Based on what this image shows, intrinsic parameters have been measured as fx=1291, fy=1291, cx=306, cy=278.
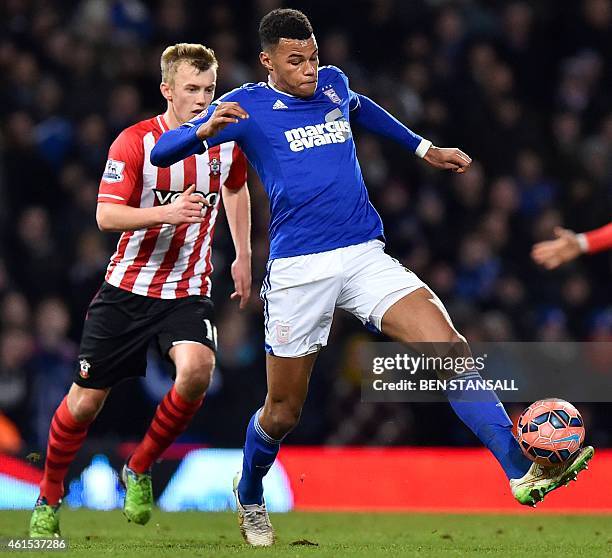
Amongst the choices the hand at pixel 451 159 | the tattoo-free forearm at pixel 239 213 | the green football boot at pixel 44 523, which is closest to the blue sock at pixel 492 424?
the hand at pixel 451 159

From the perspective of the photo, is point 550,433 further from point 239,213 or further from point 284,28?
point 239,213

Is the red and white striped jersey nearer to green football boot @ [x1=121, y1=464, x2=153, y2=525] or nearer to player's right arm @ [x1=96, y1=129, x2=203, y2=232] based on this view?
player's right arm @ [x1=96, y1=129, x2=203, y2=232]

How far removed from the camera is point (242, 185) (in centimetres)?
667

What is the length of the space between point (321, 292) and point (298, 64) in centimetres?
101

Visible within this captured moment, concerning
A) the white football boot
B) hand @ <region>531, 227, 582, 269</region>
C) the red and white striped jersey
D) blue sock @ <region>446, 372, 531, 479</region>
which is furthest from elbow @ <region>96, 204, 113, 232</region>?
hand @ <region>531, 227, 582, 269</region>

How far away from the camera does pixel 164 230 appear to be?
6.41m

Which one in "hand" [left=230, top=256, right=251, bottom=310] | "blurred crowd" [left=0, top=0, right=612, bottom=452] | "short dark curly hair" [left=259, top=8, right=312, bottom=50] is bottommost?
"blurred crowd" [left=0, top=0, right=612, bottom=452]

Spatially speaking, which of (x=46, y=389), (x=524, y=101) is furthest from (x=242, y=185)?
(x=524, y=101)

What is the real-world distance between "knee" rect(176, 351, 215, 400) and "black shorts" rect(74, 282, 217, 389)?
0.34 feet

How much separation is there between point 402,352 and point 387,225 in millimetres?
3115

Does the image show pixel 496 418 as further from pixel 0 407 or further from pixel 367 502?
pixel 0 407

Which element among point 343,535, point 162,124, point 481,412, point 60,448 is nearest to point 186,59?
point 162,124

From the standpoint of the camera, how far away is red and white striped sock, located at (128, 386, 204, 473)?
6340 mm

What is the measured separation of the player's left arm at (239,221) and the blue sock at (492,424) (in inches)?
60.1
